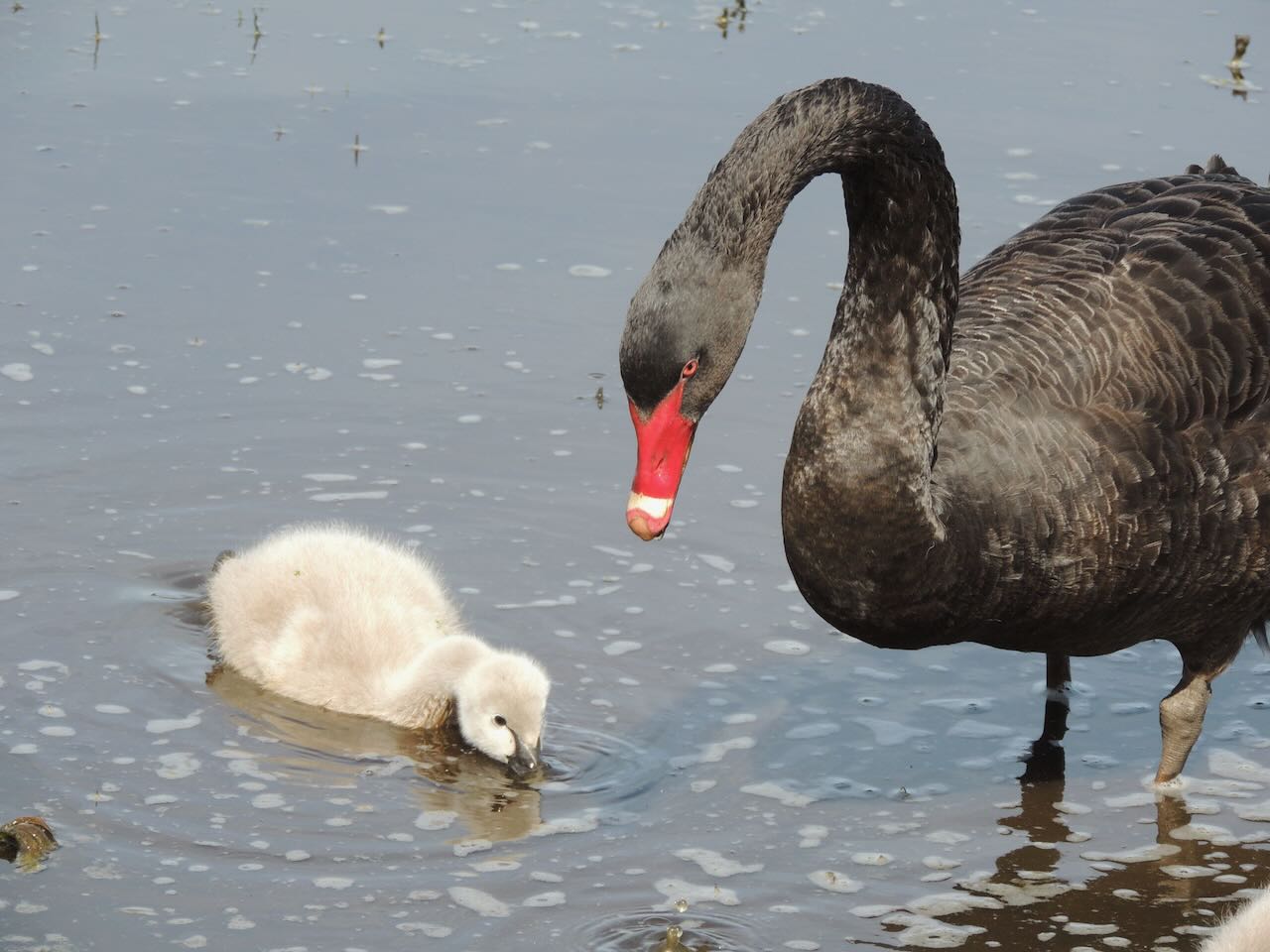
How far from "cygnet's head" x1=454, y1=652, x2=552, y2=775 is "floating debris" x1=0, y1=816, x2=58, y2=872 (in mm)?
1180

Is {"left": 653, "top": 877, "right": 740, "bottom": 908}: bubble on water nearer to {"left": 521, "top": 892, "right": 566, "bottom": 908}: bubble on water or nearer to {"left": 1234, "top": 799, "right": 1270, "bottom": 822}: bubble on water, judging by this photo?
{"left": 521, "top": 892, "right": 566, "bottom": 908}: bubble on water

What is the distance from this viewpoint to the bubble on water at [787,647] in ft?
19.6

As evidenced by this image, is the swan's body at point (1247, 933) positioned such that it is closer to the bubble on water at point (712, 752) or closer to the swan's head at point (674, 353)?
the swan's head at point (674, 353)

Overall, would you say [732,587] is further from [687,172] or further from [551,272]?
[687,172]

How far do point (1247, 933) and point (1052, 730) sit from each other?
1.72 meters

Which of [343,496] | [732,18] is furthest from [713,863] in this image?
[732,18]

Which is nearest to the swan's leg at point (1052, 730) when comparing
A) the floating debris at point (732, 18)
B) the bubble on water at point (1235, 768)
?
the bubble on water at point (1235, 768)

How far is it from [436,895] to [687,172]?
5.07 meters

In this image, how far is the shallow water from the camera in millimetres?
4816

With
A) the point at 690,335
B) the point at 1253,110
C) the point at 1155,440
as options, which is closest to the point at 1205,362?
the point at 1155,440

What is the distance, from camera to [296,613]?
19.3 ft

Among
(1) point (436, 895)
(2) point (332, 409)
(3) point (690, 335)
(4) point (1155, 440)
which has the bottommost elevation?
(1) point (436, 895)

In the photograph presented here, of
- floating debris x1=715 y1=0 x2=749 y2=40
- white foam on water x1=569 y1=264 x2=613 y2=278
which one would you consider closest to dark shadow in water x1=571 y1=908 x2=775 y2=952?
white foam on water x1=569 y1=264 x2=613 y2=278

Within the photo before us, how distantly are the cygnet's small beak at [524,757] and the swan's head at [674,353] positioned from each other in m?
1.26
